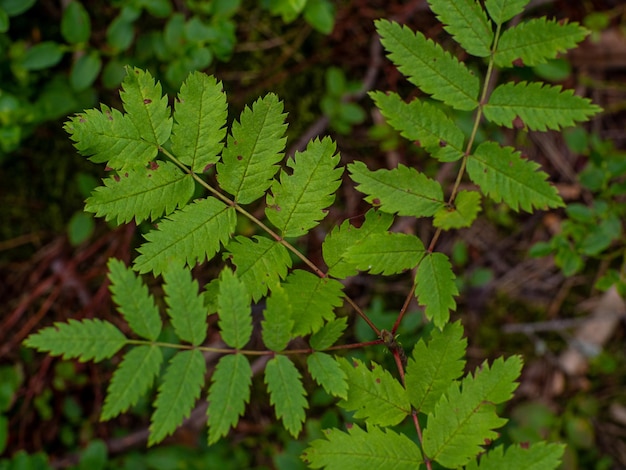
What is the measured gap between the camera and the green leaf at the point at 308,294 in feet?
5.95

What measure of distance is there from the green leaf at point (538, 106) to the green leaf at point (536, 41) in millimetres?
80

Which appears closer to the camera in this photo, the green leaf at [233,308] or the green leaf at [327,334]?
the green leaf at [233,308]

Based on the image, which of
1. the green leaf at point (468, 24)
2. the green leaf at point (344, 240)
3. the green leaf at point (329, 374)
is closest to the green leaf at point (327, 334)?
the green leaf at point (329, 374)

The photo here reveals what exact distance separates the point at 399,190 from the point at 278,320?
54 cm

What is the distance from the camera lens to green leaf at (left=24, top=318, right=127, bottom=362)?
172 centimetres

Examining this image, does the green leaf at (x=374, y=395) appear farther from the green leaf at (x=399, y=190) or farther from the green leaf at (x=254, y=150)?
the green leaf at (x=254, y=150)

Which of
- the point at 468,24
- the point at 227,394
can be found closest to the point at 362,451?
the point at 227,394

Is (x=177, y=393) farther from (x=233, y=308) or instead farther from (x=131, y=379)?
(x=233, y=308)

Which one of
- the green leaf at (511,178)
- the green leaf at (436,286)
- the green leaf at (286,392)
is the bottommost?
the green leaf at (286,392)

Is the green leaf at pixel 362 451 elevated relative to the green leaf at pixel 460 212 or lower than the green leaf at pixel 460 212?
lower

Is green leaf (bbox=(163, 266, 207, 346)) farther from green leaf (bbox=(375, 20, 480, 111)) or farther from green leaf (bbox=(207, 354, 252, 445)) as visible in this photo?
green leaf (bbox=(375, 20, 480, 111))

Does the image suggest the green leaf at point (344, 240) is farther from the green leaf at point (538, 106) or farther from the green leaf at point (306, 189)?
the green leaf at point (538, 106)

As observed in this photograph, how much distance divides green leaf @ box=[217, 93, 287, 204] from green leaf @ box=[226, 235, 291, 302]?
14 cm

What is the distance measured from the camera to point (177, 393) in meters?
1.73
